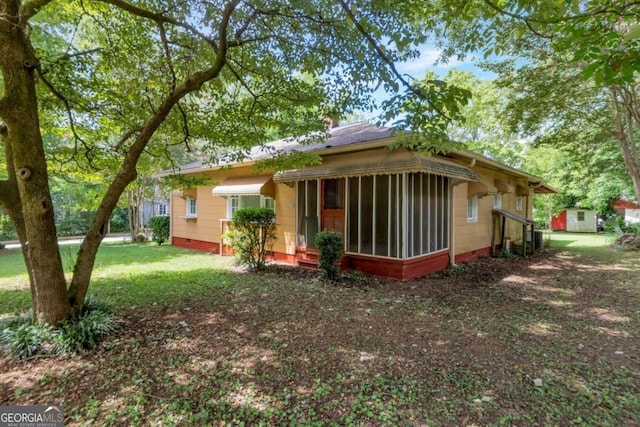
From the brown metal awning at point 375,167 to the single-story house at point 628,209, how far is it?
28434 mm

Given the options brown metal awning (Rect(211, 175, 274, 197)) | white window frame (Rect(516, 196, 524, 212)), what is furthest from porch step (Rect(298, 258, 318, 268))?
white window frame (Rect(516, 196, 524, 212))

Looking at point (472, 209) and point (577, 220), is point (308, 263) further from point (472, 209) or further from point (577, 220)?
point (577, 220)

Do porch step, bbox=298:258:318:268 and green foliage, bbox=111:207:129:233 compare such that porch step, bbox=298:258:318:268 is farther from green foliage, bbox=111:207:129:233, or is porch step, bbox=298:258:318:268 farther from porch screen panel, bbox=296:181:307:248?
green foliage, bbox=111:207:129:233

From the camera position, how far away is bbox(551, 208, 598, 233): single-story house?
82.2 feet

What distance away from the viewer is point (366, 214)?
7820mm

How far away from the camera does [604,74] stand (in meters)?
2.79

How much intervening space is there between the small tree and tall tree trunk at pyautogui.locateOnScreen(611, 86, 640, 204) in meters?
10.4

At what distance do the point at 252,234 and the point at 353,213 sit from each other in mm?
2815

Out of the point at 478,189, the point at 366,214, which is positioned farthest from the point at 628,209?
the point at 366,214

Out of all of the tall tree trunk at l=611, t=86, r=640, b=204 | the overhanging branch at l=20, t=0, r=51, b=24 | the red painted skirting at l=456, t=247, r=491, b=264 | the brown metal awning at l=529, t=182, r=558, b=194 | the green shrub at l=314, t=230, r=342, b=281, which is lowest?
the red painted skirting at l=456, t=247, r=491, b=264

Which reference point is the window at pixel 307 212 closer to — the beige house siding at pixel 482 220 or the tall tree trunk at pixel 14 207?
the beige house siding at pixel 482 220

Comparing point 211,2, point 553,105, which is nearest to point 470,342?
point 211,2

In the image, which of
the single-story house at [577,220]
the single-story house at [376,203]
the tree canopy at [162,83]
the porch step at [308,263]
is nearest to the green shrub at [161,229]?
the single-story house at [376,203]

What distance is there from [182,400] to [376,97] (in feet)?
19.2
